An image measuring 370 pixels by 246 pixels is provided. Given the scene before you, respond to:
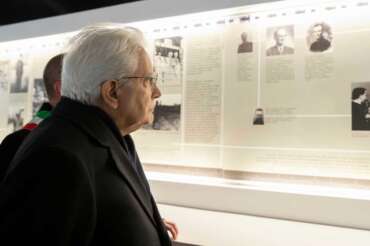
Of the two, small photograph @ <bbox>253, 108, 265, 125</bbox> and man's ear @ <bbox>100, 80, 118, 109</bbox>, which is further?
small photograph @ <bbox>253, 108, 265, 125</bbox>

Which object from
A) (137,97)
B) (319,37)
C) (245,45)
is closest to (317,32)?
(319,37)

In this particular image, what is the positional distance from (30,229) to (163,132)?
1341 mm

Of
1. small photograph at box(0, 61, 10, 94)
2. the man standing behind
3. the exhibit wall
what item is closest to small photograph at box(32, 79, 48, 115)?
small photograph at box(0, 61, 10, 94)

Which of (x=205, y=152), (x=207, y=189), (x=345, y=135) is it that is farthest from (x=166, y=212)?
(x=345, y=135)

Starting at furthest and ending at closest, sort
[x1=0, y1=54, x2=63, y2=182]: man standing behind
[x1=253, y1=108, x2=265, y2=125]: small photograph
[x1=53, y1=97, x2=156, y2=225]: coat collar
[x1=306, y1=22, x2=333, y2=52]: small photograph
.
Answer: [x1=253, y1=108, x2=265, y2=125]: small photograph < [x1=306, y1=22, x2=333, y2=52]: small photograph < [x1=0, y1=54, x2=63, y2=182]: man standing behind < [x1=53, y1=97, x2=156, y2=225]: coat collar

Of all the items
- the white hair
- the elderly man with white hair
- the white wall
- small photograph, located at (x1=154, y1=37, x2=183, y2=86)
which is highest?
small photograph, located at (x1=154, y1=37, x2=183, y2=86)

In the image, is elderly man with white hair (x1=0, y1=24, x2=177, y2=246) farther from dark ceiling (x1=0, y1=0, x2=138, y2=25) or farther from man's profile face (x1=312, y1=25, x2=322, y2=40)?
dark ceiling (x1=0, y1=0, x2=138, y2=25)

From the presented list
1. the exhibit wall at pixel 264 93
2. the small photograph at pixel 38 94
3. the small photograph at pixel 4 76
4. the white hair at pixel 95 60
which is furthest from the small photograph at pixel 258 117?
the small photograph at pixel 4 76

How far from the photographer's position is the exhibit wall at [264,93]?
62.6 inches

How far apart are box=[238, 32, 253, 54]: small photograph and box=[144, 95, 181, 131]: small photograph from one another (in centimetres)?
40

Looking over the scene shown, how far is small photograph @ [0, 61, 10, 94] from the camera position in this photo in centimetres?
269

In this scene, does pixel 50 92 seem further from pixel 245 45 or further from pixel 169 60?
pixel 245 45

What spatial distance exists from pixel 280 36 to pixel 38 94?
159 cm

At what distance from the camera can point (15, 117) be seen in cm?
262
